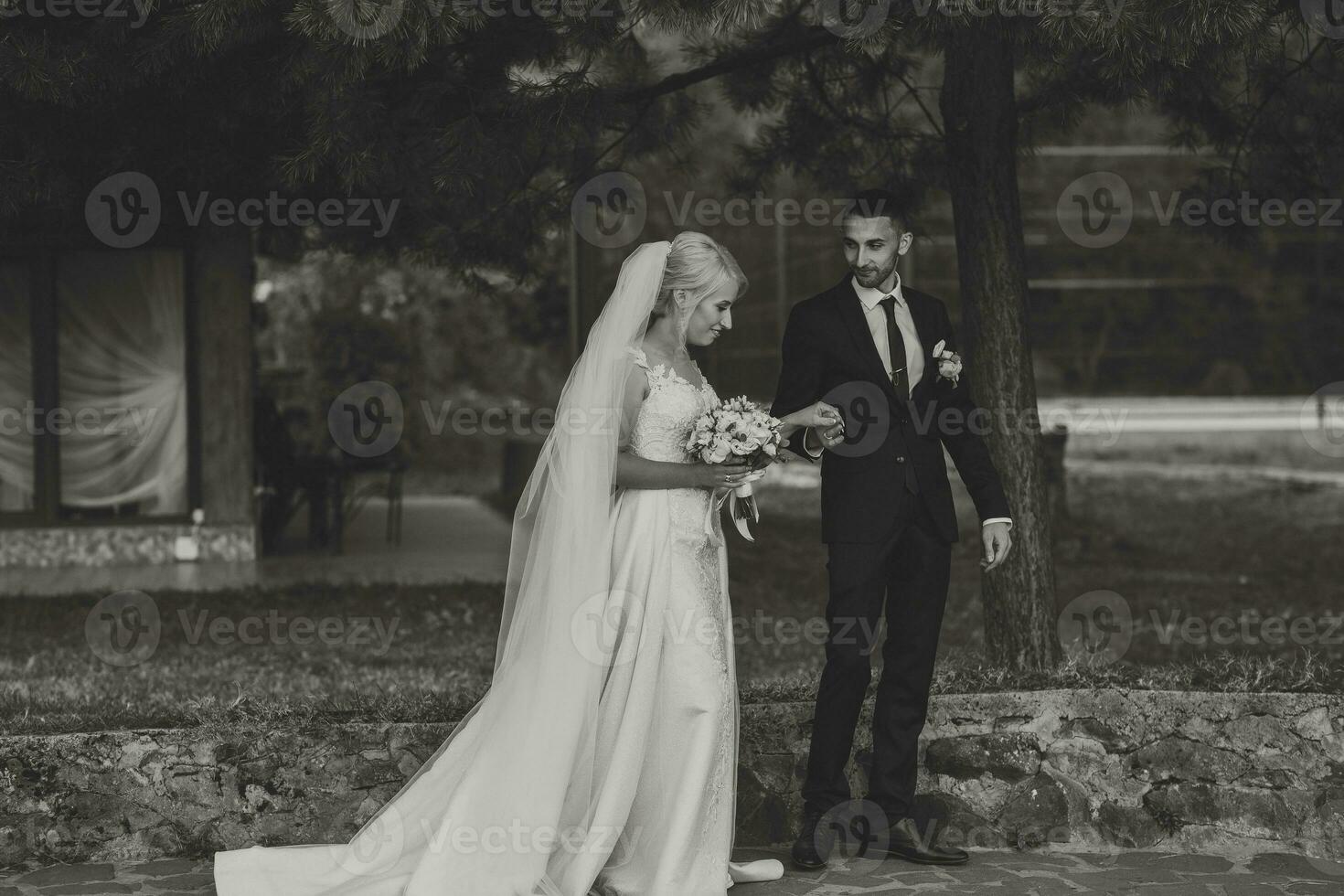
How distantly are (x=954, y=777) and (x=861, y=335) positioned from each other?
1542 mm

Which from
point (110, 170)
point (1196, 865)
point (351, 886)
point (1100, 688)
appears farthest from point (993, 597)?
point (110, 170)

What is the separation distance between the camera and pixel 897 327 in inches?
186

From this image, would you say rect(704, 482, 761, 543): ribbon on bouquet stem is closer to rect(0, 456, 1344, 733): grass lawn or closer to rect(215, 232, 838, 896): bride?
rect(215, 232, 838, 896): bride

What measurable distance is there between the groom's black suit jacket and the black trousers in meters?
0.08

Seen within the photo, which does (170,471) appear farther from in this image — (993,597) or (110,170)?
(993,597)

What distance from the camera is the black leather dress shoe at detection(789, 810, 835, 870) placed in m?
4.68

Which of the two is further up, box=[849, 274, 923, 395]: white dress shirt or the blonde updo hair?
the blonde updo hair

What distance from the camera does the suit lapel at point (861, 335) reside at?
15.3ft

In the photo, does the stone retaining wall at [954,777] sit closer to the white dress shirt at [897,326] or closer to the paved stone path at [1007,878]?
the paved stone path at [1007,878]

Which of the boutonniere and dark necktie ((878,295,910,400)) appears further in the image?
dark necktie ((878,295,910,400))

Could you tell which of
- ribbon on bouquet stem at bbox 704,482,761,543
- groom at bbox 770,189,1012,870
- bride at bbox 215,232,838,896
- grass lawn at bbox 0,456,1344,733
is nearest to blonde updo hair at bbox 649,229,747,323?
bride at bbox 215,232,838,896

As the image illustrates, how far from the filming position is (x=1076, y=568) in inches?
457

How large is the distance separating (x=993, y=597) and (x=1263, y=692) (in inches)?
47.4

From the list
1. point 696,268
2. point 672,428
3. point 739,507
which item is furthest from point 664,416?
point 739,507
